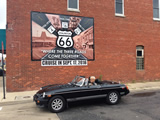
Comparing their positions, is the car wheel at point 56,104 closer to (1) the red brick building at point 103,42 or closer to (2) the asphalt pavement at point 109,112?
(2) the asphalt pavement at point 109,112

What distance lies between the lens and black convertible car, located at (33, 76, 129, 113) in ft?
17.5

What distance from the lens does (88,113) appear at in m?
5.25

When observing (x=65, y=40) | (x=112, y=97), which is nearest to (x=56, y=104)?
(x=112, y=97)

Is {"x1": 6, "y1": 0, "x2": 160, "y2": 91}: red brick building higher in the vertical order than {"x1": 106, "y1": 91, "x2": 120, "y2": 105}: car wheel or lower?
higher

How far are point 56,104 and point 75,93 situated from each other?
81 cm

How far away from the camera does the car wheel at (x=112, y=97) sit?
20.5ft

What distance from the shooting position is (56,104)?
5395 millimetres

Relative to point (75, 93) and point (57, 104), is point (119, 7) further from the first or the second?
point (57, 104)

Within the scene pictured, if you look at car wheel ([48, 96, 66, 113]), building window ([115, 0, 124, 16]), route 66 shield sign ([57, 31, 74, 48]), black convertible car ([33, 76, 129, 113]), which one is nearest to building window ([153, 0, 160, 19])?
building window ([115, 0, 124, 16])

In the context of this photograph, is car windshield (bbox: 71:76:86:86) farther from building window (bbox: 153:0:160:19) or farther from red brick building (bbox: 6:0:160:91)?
building window (bbox: 153:0:160:19)

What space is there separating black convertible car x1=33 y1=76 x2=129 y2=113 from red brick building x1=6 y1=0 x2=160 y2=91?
4112mm

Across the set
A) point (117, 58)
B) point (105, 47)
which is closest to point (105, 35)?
point (105, 47)

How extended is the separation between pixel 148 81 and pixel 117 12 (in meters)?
6.63

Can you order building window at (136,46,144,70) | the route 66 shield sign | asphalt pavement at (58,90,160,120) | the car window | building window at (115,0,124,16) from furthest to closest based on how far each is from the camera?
building window at (136,46,144,70) < building window at (115,0,124,16) < the route 66 shield sign < the car window < asphalt pavement at (58,90,160,120)
